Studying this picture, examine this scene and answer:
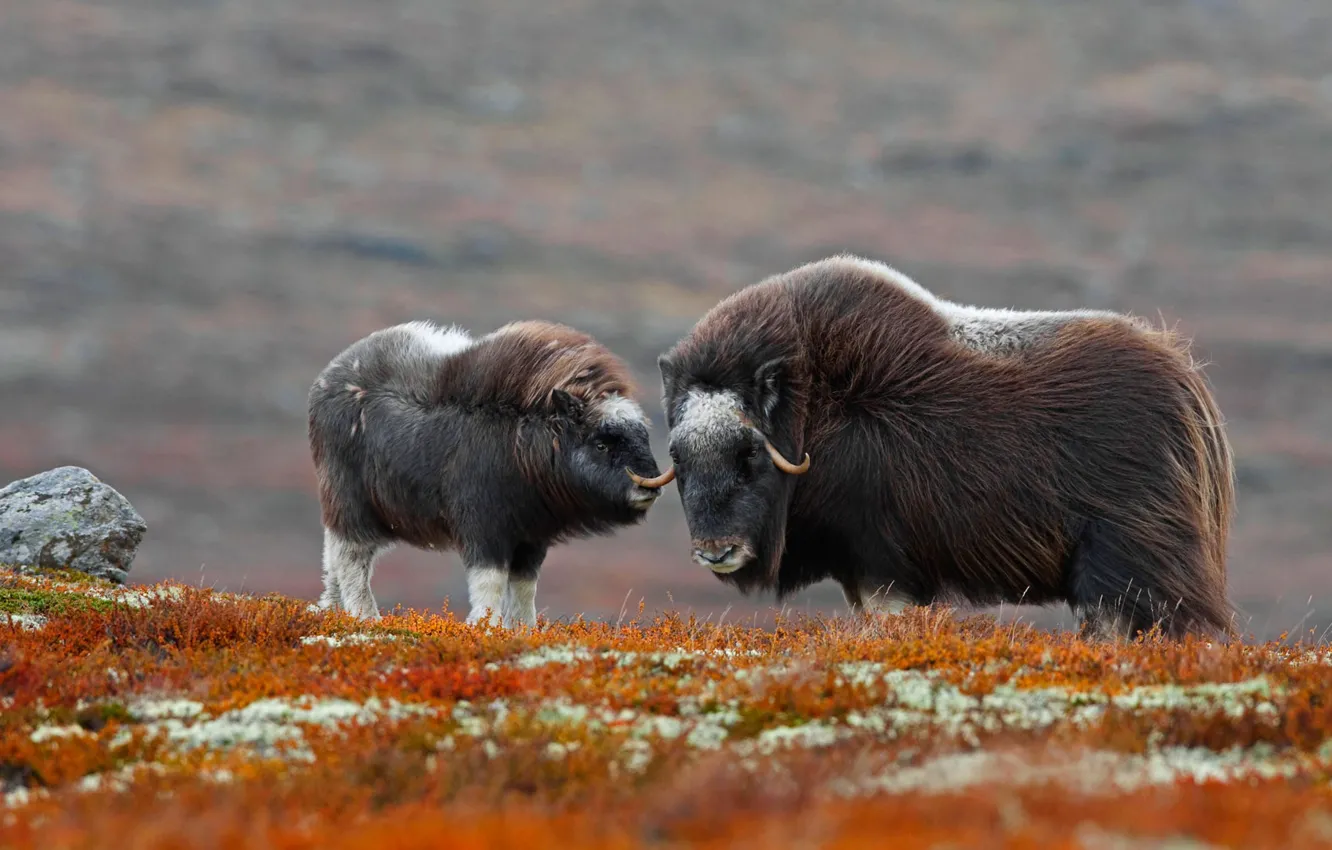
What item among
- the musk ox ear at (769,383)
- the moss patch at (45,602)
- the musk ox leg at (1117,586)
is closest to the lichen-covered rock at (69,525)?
the moss patch at (45,602)

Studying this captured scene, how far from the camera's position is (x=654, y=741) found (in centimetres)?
528

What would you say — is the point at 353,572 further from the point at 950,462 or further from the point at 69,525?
the point at 950,462

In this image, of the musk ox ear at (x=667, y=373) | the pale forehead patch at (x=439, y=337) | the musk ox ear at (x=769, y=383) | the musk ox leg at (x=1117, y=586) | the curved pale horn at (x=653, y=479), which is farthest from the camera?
the pale forehead patch at (x=439, y=337)

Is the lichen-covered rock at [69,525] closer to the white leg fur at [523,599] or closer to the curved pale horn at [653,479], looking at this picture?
the white leg fur at [523,599]

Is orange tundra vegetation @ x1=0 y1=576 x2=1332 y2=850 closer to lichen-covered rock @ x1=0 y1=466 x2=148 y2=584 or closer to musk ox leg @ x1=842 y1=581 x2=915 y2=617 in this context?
musk ox leg @ x1=842 y1=581 x2=915 y2=617

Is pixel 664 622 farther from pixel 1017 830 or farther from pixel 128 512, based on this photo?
pixel 128 512

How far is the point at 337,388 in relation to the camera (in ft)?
44.0

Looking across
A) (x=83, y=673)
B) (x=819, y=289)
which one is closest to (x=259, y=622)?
(x=83, y=673)

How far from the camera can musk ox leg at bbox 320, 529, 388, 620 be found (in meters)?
13.3

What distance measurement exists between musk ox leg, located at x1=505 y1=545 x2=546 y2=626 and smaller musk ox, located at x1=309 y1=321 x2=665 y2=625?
1 cm

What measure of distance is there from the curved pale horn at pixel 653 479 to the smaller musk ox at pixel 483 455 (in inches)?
1.0

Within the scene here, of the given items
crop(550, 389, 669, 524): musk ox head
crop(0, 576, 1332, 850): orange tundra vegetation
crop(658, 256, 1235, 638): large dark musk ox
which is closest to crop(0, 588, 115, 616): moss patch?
crop(0, 576, 1332, 850): orange tundra vegetation

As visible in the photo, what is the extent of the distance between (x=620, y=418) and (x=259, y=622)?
426cm

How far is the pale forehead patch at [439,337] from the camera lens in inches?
516
